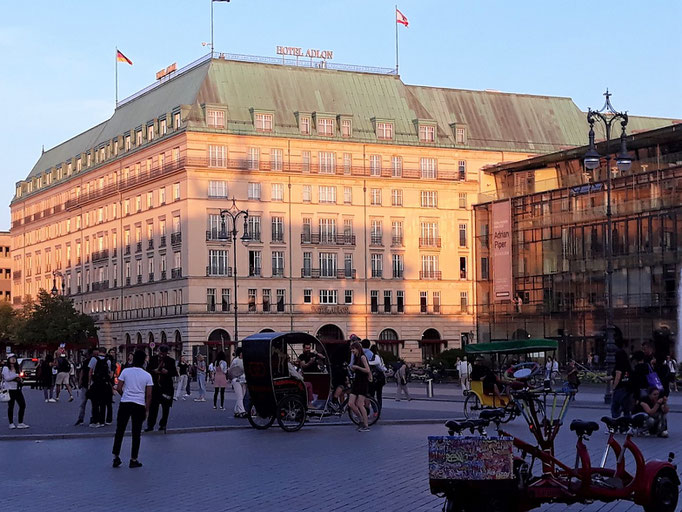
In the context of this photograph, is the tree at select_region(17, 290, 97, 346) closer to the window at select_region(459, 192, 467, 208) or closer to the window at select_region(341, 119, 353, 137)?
the window at select_region(341, 119, 353, 137)

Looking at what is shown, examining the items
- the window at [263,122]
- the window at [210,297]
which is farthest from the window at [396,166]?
the window at [210,297]

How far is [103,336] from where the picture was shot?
110 m

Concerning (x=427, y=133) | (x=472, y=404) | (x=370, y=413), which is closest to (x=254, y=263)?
(x=427, y=133)

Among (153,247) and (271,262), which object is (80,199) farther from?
(271,262)

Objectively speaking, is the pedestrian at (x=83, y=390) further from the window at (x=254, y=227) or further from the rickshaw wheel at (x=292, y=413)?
the window at (x=254, y=227)

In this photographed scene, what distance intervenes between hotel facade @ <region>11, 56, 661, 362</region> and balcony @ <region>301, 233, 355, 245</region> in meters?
0.11

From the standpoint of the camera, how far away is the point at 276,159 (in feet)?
327

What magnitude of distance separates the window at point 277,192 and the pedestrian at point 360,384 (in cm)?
7260

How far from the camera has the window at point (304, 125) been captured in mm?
100938

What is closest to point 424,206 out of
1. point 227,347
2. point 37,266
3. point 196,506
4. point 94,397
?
point 227,347

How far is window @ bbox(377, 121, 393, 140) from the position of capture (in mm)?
103688

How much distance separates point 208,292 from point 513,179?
78.3 feet

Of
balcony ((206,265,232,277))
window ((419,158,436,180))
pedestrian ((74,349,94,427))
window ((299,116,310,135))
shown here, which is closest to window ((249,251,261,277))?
balcony ((206,265,232,277))

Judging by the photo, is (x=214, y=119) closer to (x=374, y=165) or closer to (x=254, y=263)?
→ (x=254, y=263)
